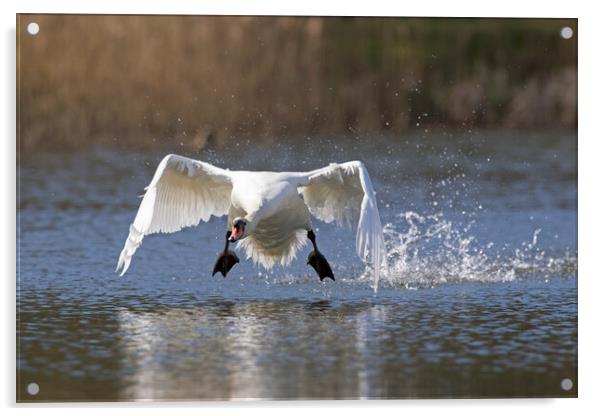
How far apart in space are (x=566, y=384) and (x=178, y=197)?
2.30 metres

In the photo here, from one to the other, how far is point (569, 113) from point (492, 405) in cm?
187

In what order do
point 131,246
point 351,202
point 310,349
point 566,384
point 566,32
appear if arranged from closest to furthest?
point 566,384 → point 310,349 → point 566,32 → point 131,246 → point 351,202

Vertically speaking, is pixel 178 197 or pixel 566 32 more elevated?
pixel 566 32

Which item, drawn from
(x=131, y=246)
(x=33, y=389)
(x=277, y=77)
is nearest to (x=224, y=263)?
(x=131, y=246)

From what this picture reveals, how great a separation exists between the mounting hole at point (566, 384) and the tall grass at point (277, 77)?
1.42 meters

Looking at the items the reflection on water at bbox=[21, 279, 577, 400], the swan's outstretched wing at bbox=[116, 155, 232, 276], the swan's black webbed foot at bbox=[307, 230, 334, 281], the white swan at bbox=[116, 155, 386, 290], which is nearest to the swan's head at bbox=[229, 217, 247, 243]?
the white swan at bbox=[116, 155, 386, 290]

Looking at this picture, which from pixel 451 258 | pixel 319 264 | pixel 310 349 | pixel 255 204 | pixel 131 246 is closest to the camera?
pixel 310 349

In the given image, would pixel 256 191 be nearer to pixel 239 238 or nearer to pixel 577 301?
pixel 239 238

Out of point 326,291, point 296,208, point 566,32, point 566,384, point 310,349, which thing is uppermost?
point 566,32

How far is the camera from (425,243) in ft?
29.5

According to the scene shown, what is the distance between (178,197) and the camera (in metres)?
8.37

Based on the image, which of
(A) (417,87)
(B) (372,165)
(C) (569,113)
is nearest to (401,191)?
(B) (372,165)

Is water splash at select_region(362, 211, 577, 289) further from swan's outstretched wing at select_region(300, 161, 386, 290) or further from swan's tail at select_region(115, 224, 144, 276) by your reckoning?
swan's tail at select_region(115, 224, 144, 276)

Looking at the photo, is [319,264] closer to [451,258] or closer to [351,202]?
[351,202]
